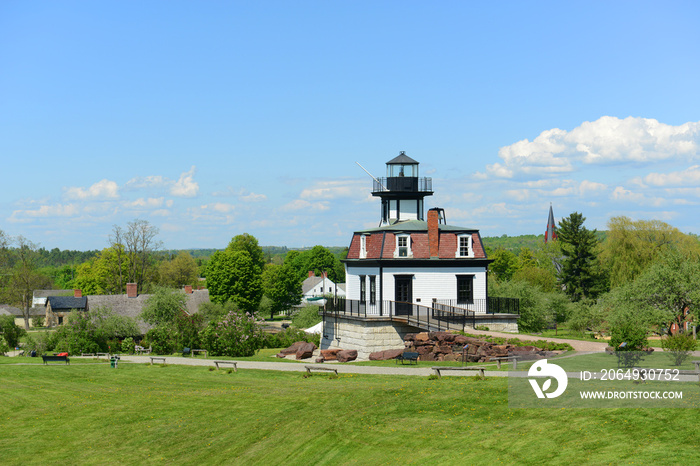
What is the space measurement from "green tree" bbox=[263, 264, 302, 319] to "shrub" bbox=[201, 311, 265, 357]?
58.7 meters

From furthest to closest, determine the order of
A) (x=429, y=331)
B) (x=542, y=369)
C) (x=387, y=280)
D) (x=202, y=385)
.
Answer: (x=387, y=280)
(x=429, y=331)
(x=202, y=385)
(x=542, y=369)

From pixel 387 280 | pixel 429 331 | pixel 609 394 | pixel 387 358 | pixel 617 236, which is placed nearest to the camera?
pixel 609 394

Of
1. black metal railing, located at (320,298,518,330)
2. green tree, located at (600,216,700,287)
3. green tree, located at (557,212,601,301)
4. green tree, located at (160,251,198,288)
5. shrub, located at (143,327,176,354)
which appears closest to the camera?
black metal railing, located at (320,298,518,330)

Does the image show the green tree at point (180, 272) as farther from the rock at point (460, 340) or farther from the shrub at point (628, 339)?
the shrub at point (628, 339)

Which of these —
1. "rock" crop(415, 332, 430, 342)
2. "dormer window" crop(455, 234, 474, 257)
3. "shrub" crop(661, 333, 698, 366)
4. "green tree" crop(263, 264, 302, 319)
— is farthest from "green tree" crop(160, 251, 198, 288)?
"shrub" crop(661, 333, 698, 366)

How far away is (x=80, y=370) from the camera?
36.2m

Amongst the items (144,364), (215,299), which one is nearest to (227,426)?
(144,364)

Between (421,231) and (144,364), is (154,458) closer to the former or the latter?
(144,364)

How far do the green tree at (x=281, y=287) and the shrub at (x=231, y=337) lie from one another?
192 feet

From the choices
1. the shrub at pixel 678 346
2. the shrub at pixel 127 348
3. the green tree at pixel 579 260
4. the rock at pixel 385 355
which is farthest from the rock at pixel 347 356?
the green tree at pixel 579 260

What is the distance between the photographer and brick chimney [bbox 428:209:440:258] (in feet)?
141

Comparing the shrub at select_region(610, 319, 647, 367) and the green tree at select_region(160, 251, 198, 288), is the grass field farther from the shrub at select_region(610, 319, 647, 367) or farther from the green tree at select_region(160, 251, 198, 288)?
the green tree at select_region(160, 251, 198, 288)

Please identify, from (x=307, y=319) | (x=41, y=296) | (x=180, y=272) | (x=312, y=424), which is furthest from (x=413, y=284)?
(x=41, y=296)

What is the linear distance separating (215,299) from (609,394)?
70.6 metres
